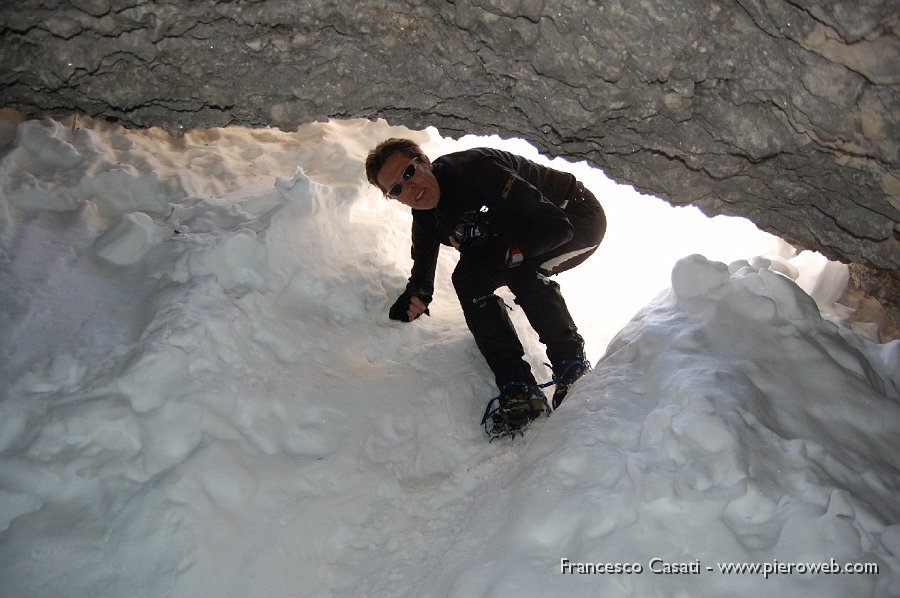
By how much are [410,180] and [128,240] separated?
1.29 meters

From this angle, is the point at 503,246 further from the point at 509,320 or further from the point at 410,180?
the point at 410,180

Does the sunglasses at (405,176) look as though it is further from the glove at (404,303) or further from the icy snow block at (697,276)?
the icy snow block at (697,276)

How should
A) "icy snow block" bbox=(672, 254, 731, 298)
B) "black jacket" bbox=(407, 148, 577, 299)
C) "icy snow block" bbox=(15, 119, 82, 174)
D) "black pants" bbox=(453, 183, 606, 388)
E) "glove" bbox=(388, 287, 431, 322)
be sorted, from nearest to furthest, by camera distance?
"icy snow block" bbox=(672, 254, 731, 298)
"black jacket" bbox=(407, 148, 577, 299)
"black pants" bbox=(453, 183, 606, 388)
"icy snow block" bbox=(15, 119, 82, 174)
"glove" bbox=(388, 287, 431, 322)

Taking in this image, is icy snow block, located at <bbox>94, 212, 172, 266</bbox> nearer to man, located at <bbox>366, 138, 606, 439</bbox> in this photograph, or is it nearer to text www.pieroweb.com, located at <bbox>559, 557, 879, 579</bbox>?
man, located at <bbox>366, 138, 606, 439</bbox>

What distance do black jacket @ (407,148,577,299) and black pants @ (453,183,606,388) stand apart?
14 centimetres

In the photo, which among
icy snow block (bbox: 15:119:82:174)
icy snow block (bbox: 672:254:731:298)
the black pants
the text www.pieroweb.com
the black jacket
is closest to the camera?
the text www.pieroweb.com

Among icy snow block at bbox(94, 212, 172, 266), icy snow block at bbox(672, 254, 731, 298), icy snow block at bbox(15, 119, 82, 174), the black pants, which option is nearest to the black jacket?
the black pants

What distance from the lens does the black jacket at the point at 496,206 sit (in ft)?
8.91

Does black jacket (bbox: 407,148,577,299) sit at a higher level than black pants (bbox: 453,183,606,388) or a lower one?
higher

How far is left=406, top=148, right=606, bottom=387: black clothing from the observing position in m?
2.74

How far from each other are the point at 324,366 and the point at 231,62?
4.34ft

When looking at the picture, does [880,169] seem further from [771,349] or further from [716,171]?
[771,349]

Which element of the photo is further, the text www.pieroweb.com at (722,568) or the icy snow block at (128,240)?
the icy snow block at (128,240)

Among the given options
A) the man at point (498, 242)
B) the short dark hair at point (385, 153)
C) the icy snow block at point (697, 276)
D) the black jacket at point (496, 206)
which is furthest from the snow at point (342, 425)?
the short dark hair at point (385, 153)
